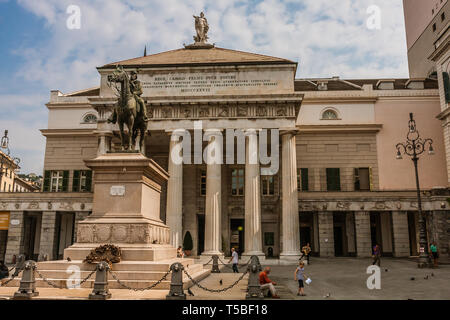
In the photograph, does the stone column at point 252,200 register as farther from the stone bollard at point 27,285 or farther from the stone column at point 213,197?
the stone bollard at point 27,285

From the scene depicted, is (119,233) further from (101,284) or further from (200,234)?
(200,234)

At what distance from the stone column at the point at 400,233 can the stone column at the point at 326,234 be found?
18.2 feet

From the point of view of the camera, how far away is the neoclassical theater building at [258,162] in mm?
32562

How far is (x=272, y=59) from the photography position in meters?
35.2

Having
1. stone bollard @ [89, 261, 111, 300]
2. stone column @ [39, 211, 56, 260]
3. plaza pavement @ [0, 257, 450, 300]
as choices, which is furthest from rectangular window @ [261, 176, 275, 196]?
stone bollard @ [89, 261, 111, 300]

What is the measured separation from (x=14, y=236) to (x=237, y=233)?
21037 mm

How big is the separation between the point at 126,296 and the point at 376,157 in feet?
120

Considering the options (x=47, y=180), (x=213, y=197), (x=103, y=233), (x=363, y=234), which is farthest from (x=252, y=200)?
(x=47, y=180)

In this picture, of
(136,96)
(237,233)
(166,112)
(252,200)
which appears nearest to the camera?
(136,96)

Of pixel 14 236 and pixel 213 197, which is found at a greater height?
pixel 213 197

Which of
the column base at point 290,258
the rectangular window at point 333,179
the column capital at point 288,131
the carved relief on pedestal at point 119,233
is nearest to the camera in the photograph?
the carved relief on pedestal at point 119,233

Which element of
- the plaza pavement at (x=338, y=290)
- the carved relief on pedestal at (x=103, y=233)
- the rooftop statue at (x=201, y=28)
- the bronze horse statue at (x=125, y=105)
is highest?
the rooftop statue at (x=201, y=28)

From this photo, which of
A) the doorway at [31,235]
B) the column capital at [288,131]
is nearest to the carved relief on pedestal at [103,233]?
the column capital at [288,131]

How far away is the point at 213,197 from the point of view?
32.0 metres
